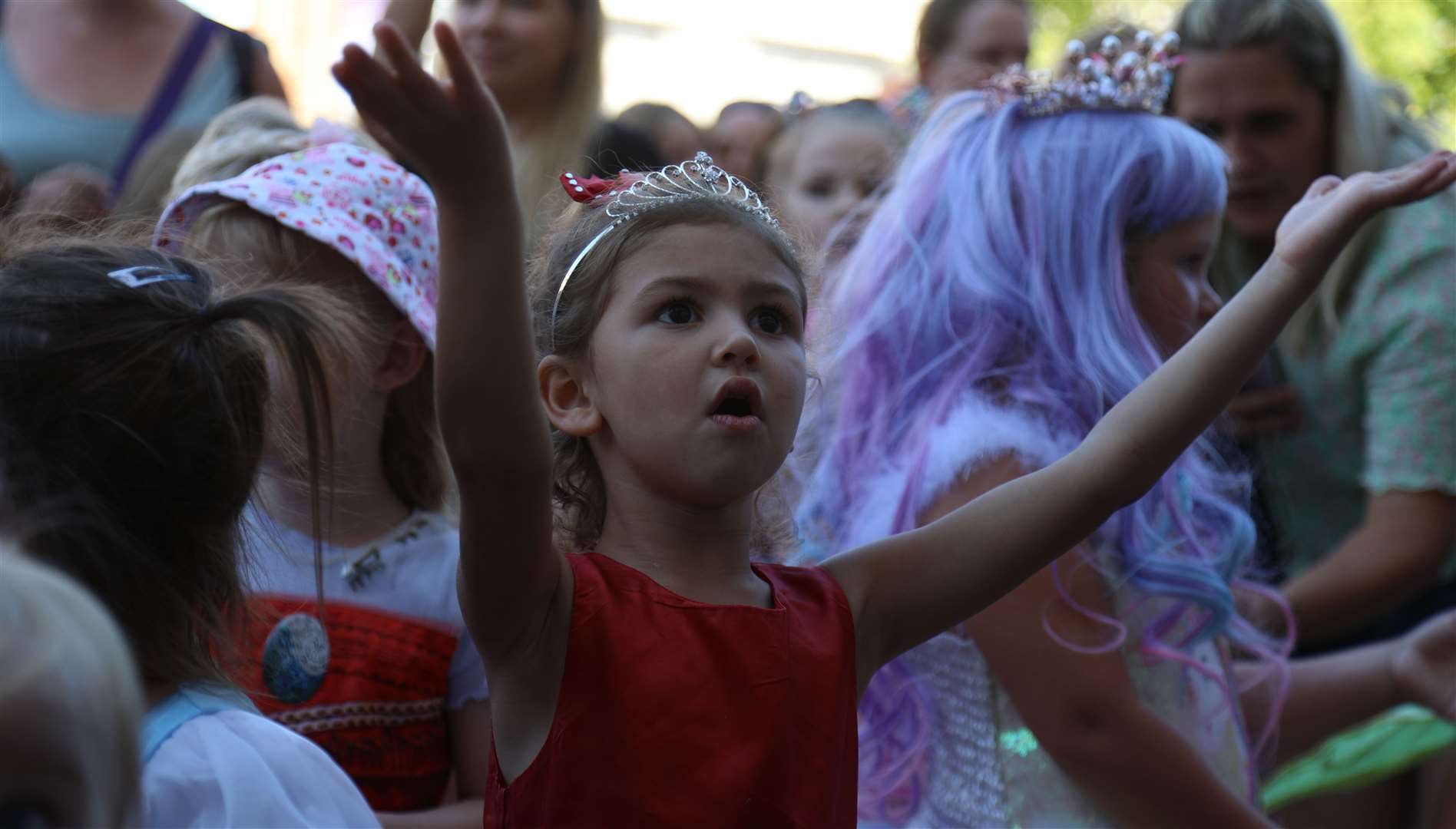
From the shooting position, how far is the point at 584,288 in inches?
70.3

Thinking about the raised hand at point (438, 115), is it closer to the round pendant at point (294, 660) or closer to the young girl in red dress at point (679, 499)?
the young girl in red dress at point (679, 499)

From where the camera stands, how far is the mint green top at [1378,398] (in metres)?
3.39

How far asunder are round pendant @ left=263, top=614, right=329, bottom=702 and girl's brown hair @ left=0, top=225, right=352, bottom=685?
426 millimetres

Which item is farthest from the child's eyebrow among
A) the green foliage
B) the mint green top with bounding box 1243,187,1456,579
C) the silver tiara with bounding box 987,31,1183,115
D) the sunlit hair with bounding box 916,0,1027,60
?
the green foliage

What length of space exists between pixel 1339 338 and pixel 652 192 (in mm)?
2341

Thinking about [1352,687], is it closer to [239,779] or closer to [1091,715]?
[1091,715]

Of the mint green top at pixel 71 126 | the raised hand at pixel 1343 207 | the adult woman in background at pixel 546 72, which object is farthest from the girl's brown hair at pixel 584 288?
the mint green top at pixel 71 126

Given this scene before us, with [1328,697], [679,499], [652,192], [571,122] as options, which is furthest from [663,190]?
[571,122]

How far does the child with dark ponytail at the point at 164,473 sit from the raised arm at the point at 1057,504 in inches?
25.8

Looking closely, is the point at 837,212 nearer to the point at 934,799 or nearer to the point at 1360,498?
the point at 1360,498

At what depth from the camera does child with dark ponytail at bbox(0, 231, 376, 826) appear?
60.1 inches

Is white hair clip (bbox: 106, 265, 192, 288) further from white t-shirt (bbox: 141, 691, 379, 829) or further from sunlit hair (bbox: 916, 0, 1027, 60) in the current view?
sunlit hair (bbox: 916, 0, 1027, 60)

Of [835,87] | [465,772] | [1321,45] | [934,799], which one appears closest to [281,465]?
[465,772]

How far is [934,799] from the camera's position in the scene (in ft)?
8.07
